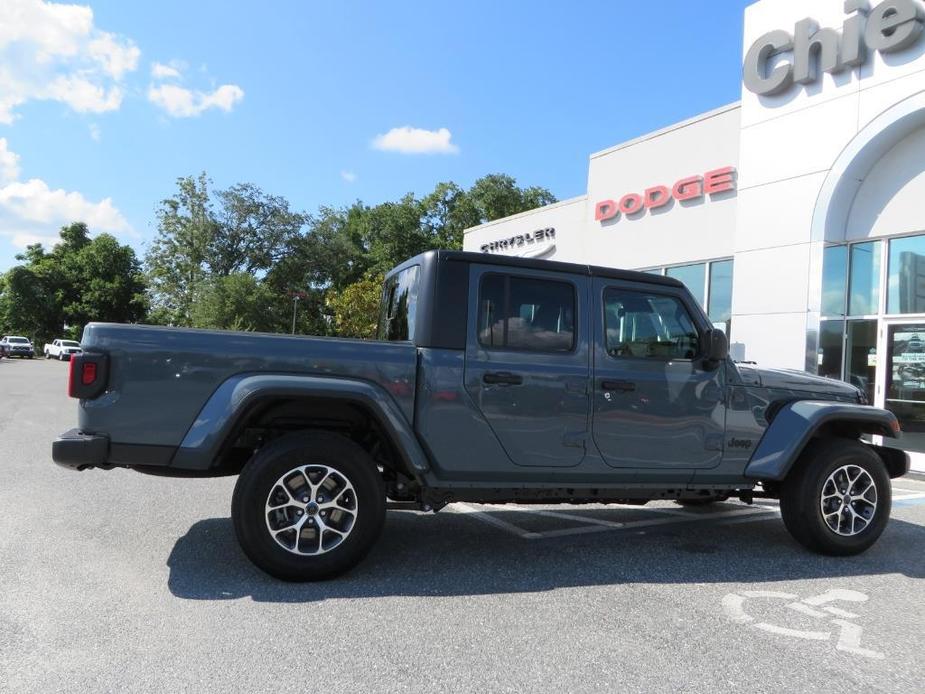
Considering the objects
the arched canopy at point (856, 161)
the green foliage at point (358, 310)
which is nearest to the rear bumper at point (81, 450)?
the arched canopy at point (856, 161)

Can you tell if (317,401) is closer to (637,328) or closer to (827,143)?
(637,328)

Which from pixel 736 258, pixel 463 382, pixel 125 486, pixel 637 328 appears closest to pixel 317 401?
pixel 463 382

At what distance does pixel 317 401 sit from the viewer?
4.13m

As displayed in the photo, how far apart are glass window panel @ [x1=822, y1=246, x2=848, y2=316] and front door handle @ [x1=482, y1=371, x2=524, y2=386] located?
9.20 metres

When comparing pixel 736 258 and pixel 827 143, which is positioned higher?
pixel 827 143

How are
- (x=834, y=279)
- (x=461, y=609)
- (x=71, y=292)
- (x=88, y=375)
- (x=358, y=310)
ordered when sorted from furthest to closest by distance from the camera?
(x=71, y=292), (x=358, y=310), (x=834, y=279), (x=88, y=375), (x=461, y=609)

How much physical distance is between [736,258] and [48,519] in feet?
37.8

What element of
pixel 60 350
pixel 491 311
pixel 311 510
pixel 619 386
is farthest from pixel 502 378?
pixel 60 350

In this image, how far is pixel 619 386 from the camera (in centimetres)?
457

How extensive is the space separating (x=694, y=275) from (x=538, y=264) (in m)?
10.8

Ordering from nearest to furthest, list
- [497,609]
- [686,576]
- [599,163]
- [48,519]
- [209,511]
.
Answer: [497,609]
[686,576]
[48,519]
[209,511]
[599,163]

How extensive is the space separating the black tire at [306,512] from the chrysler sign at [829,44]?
422 inches

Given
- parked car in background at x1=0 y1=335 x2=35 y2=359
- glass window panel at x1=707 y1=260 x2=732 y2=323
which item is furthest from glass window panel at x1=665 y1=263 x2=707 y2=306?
parked car in background at x1=0 y1=335 x2=35 y2=359

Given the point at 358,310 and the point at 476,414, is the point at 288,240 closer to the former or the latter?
the point at 358,310
